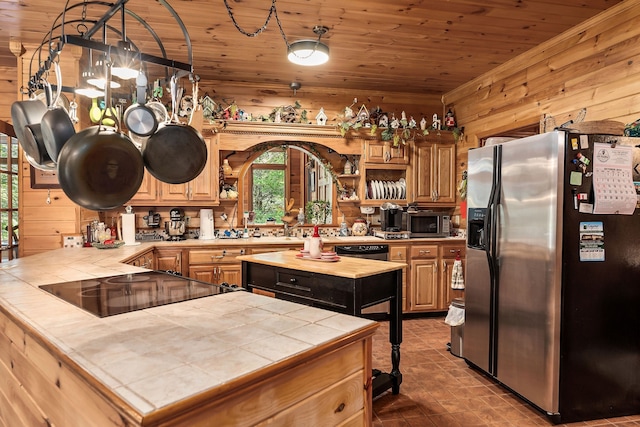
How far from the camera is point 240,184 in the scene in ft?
16.1

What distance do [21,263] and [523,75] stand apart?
14.7 ft

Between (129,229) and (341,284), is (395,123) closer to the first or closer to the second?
(341,284)

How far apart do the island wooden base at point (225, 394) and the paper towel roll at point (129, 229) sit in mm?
2635

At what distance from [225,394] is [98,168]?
0.71 meters

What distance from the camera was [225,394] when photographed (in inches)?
35.9

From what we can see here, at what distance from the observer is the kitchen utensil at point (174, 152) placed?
1376 mm

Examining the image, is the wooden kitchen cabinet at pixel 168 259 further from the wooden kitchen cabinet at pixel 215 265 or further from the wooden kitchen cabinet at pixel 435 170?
the wooden kitchen cabinet at pixel 435 170

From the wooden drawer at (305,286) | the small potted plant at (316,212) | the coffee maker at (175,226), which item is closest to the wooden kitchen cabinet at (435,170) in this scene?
the small potted plant at (316,212)

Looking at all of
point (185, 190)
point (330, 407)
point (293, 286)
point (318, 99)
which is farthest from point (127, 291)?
point (318, 99)

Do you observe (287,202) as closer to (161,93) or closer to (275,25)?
(161,93)

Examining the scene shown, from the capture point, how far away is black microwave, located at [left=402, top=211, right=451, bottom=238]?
4.75 m

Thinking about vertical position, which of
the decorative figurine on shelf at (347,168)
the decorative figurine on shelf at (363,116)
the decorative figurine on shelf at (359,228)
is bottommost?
the decorative figurine on shelf at (359,228)

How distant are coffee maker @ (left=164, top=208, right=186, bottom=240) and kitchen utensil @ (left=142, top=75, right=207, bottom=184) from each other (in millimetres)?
3221

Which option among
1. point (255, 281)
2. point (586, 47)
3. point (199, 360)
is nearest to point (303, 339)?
point (199, 360)
